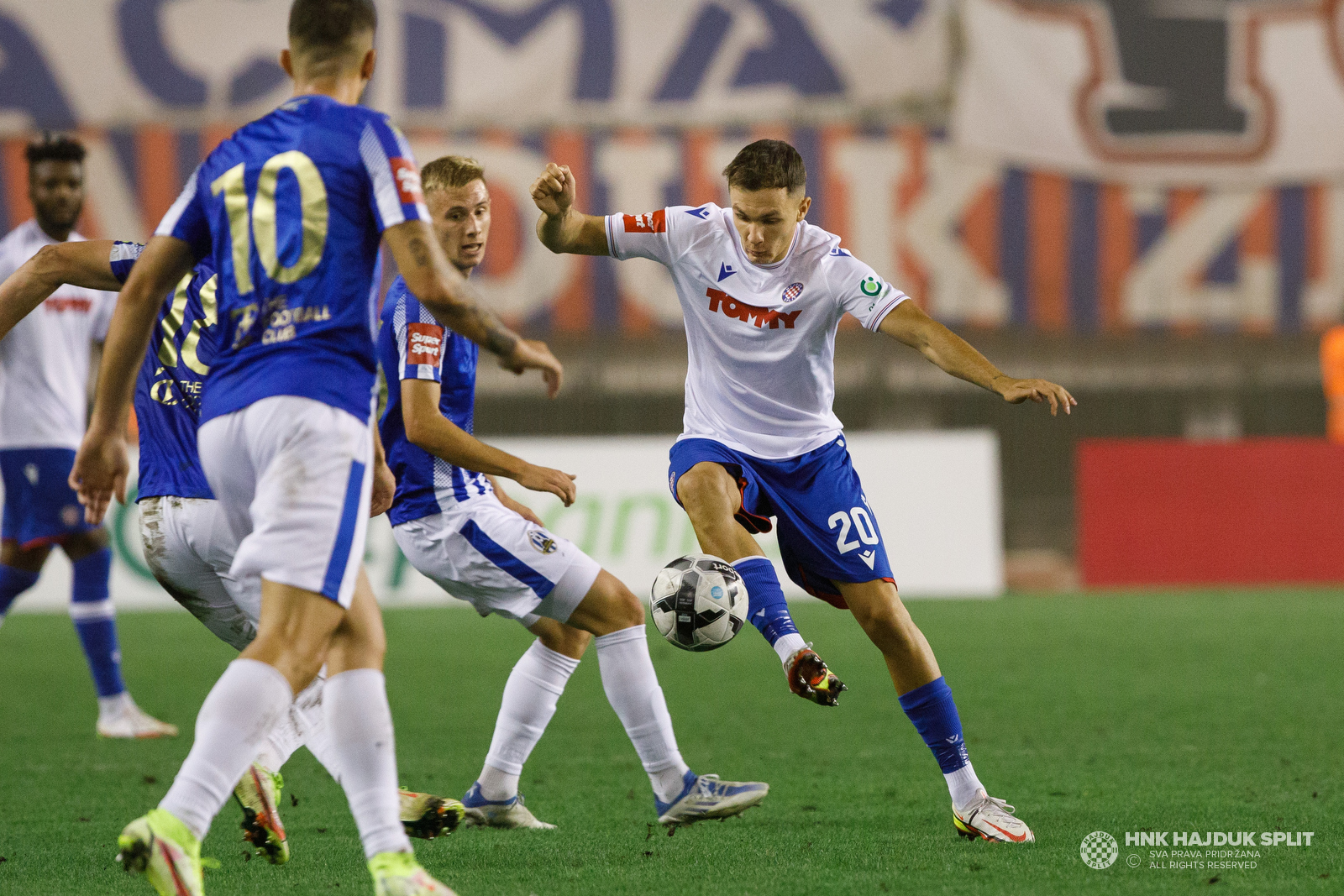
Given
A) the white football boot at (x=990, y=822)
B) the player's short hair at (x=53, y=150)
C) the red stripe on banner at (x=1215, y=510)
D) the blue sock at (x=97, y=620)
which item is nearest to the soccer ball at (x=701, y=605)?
the white football boot at (x=990, y=822)

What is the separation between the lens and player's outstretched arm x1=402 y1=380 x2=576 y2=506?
13.9ft

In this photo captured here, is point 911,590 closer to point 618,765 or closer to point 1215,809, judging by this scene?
point 618,765

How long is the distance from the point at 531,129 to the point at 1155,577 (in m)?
9.58

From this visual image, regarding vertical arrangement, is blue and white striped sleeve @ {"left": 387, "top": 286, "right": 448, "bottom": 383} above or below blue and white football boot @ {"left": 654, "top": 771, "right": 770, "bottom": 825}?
above

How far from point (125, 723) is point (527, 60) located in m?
13.7

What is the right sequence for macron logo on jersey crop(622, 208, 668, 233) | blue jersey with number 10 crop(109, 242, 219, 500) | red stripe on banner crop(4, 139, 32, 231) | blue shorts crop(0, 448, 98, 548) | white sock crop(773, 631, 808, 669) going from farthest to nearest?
red stripe on banner crop(4, 139, 32, 231) → blue shorts crop(0, 448, 98, 548) → macron logo on jersey crop(622, 208, 668, 233) → white sock crop(773, 631, 808, 669) → blue jersey with number 10 crop(109, 242, 219, 500)

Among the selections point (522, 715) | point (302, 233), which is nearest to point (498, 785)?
point (522, 715)

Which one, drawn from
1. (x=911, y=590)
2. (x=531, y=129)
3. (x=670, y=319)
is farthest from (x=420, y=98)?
(x=911, y=590)

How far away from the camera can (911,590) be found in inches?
531

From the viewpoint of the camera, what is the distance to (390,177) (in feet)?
11.0

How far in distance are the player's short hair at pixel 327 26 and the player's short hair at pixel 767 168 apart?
166 centimetres

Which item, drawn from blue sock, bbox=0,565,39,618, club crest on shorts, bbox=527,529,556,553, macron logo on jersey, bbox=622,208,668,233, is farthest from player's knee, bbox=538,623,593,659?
blue sock, bbox=0,565,39,618

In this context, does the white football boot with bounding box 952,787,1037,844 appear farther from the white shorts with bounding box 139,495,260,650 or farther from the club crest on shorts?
the white shorts with bounding box 139,495,260,650

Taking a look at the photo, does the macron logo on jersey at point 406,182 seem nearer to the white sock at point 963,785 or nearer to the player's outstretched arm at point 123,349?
the player's outstretched arm at point 123,349
